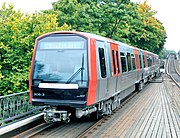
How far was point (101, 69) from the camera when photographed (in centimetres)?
848

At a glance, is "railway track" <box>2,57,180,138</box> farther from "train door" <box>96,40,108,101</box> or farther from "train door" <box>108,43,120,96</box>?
"train door" <box>108,43,120,96</box>

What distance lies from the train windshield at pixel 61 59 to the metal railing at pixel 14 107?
84cm

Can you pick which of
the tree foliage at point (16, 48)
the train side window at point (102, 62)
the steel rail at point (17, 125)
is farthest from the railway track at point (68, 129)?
the tree foliage at point (16, 48)

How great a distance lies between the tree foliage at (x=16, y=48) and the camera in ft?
42.5

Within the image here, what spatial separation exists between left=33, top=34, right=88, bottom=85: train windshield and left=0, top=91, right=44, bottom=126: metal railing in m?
0.84

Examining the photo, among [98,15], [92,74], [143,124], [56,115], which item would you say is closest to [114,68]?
[143,124]

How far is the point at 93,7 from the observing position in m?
25.1

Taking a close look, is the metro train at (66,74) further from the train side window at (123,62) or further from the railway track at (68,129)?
the train side window at (123,62)

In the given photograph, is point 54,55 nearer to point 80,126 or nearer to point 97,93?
point 97,93

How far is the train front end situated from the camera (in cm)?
764

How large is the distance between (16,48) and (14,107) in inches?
242

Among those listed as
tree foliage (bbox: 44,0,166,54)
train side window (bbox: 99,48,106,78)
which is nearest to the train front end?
train side window (bbox: 99,48,106,78)

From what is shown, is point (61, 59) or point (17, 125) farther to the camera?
point (61, 59)

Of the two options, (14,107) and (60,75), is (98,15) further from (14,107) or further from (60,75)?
(14,107)
